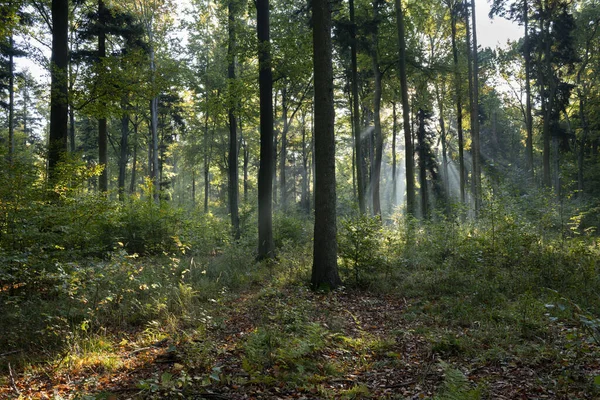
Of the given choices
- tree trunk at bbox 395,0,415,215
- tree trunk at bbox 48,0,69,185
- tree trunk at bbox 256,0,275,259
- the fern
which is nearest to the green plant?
tree trunk at bbox 256,0,275,259

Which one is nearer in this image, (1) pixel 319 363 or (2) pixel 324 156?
(1) pixel 319 363

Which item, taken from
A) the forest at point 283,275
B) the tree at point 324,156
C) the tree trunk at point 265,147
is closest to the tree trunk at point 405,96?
the forest at point 283,275

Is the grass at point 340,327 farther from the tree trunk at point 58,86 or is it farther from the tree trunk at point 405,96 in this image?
the tree trunk at point 405,96

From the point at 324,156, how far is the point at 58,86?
25.2 ft

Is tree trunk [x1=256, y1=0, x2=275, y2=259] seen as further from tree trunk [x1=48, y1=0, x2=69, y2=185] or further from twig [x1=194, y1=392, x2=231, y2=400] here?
twig [x1=194, y1=392, x2=231, y2=400]

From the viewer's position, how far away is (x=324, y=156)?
27.1 feet

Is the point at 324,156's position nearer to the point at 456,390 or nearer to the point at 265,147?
the point at 265,147

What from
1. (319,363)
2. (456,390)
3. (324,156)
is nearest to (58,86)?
(324,156)

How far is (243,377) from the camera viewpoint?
403 cm

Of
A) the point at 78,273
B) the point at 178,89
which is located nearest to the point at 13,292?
the point at 78,273

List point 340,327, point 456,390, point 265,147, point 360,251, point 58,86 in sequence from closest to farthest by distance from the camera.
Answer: point 456,390 < point 340,327 < point 360,251 < point 58,86 < point 265,147

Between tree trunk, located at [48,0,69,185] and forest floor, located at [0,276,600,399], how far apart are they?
630cm

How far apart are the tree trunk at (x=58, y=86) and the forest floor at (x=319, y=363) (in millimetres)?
6303

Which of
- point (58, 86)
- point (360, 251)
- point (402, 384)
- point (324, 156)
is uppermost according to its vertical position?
point (58, 86)
